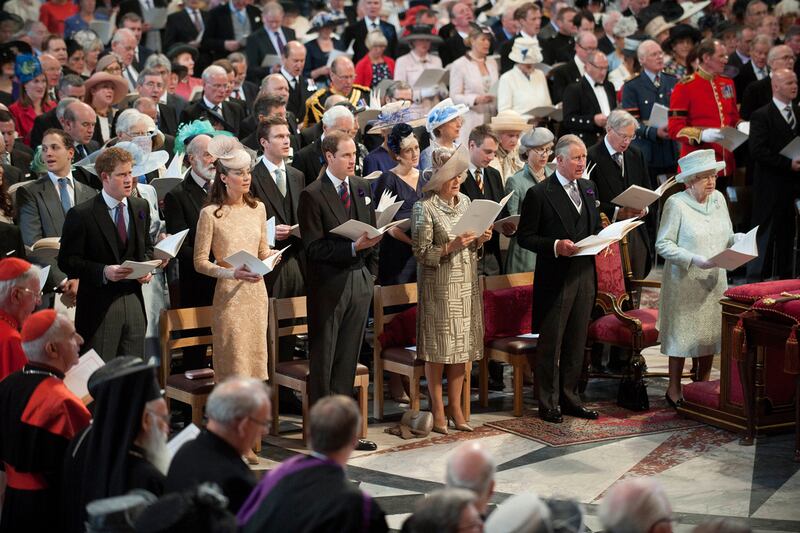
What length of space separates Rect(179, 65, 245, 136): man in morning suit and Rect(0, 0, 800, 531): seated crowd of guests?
2 centimetres

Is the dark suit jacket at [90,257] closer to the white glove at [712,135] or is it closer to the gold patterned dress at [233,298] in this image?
the gold patterned dress at [233,298]

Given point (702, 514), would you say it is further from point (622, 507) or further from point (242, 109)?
point (242, 109)

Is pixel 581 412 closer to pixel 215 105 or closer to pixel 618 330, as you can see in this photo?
pixel 618 330

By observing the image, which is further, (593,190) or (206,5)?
(206,5)

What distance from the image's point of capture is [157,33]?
14055mm

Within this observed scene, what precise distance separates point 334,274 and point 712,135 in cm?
452

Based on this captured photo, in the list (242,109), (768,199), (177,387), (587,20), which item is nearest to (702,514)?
(177,387)

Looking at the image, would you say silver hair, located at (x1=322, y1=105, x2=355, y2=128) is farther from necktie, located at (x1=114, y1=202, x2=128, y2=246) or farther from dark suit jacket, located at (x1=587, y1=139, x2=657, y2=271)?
necktie, located at (x1=114, y1=202, x2=128, y2=246)

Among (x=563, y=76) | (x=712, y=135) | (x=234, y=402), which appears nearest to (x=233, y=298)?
(x=234, y=402)

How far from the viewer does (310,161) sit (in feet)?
28.9

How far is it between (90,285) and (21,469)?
2.14 metres

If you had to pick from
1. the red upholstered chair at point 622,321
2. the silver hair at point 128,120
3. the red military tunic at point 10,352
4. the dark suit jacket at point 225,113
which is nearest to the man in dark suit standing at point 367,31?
the dark suit jacket at point 225,113

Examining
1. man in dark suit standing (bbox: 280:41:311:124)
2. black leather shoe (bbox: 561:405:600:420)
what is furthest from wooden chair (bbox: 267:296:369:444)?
man in dark suit standing (bbox: 280:41:311:124)

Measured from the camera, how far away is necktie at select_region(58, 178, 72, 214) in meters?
7.42
